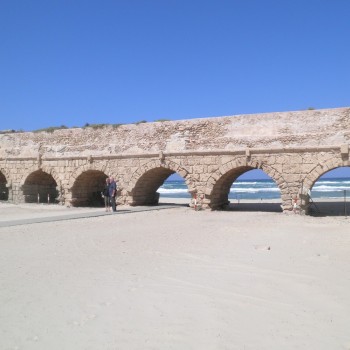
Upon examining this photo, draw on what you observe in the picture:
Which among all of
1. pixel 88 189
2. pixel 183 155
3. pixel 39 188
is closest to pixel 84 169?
pixel 88 189

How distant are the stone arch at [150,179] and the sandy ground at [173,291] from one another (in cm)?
593

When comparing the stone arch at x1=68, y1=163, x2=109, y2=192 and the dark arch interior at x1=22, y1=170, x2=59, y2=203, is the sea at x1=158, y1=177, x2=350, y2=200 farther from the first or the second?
the dark arch interior at x1=22, y1=170, x2=59, y2=203

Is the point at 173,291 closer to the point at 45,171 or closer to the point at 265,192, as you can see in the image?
the point at 45,171

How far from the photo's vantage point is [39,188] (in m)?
19.0

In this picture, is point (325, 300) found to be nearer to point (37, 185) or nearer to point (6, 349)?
point (6, 349)

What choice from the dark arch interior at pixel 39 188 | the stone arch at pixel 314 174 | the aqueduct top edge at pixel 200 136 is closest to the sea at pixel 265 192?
the aqueduct top edge at pixel 200 136

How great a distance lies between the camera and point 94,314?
3793mm

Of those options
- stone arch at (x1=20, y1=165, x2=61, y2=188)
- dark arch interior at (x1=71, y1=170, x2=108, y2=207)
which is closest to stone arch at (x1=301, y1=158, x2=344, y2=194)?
dark arch interior at (x1=71, y1=170, x2=108, y2=207)

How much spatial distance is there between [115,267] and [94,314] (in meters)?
1.76

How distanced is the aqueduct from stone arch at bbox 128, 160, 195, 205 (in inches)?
1.5

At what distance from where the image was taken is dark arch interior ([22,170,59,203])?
18.2 meters

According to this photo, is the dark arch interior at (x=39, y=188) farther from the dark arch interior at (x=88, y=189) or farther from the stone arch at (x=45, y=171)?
the dark arch interior at (x=88, y=189)

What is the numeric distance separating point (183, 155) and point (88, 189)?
536cm

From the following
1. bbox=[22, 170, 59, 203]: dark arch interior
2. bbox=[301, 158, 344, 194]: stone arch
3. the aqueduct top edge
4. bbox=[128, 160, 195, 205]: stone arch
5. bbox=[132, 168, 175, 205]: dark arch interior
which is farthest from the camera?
bbox=[22, 170, 59, 203]: dark arch interior
